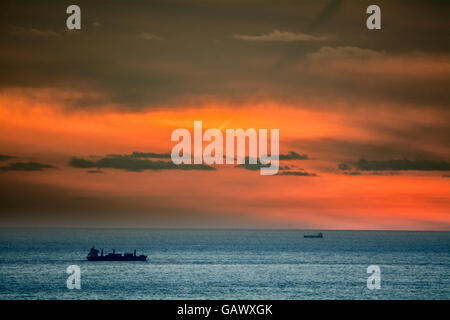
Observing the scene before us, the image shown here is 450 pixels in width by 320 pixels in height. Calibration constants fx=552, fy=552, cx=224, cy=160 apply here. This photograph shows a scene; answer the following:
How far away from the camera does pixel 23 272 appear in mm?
88250

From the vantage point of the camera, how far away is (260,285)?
230ft

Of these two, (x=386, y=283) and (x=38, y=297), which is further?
(x=386, y=283)

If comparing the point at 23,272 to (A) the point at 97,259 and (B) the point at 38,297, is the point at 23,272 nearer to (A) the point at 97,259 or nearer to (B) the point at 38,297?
(A) the point at 97,259

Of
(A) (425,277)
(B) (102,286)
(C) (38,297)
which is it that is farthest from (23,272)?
(A) (425,277)
